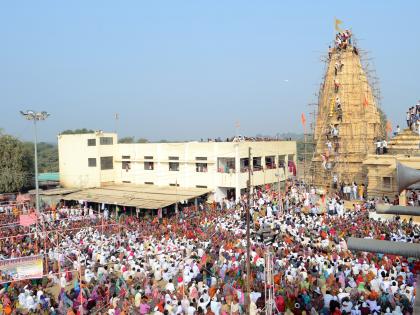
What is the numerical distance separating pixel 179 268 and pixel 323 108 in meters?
23.4

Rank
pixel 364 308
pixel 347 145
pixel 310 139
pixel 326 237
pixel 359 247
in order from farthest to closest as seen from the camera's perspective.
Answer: pixel 310 139
pixel 347 145
pixel 326 237
pixel 364 308
pixel 359 247

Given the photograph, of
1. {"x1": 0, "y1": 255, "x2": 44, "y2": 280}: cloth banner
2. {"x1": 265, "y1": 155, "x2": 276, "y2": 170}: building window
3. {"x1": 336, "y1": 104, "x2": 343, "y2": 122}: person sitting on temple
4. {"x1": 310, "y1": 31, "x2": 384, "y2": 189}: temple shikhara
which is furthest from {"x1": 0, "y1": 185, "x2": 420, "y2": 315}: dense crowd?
{"x1": 265, "y1": 155, "x2": 276, "y2": 170}: building window

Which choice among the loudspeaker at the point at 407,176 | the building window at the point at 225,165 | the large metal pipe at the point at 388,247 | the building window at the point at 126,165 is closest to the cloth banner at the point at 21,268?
the large metal pipe at the point at 388,247

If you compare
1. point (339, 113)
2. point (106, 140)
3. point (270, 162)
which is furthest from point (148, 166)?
point (339, 113)

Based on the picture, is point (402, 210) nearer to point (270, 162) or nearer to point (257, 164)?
point (257, 164)

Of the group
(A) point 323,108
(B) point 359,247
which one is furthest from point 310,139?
(B) point 359,247

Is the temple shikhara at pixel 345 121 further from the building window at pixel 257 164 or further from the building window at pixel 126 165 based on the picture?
the building window at pixel 126 165

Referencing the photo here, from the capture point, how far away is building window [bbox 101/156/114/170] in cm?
3906

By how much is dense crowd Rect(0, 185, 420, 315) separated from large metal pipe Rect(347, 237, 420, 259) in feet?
24.6

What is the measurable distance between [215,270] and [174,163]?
20828 millimetres

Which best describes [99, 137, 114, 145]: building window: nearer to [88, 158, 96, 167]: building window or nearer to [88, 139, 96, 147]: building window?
[88, 139, 96, 147]: building window

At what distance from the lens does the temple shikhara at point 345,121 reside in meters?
33.4

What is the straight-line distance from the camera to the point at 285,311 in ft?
40.4

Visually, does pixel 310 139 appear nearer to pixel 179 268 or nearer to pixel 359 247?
pixel 179 268
